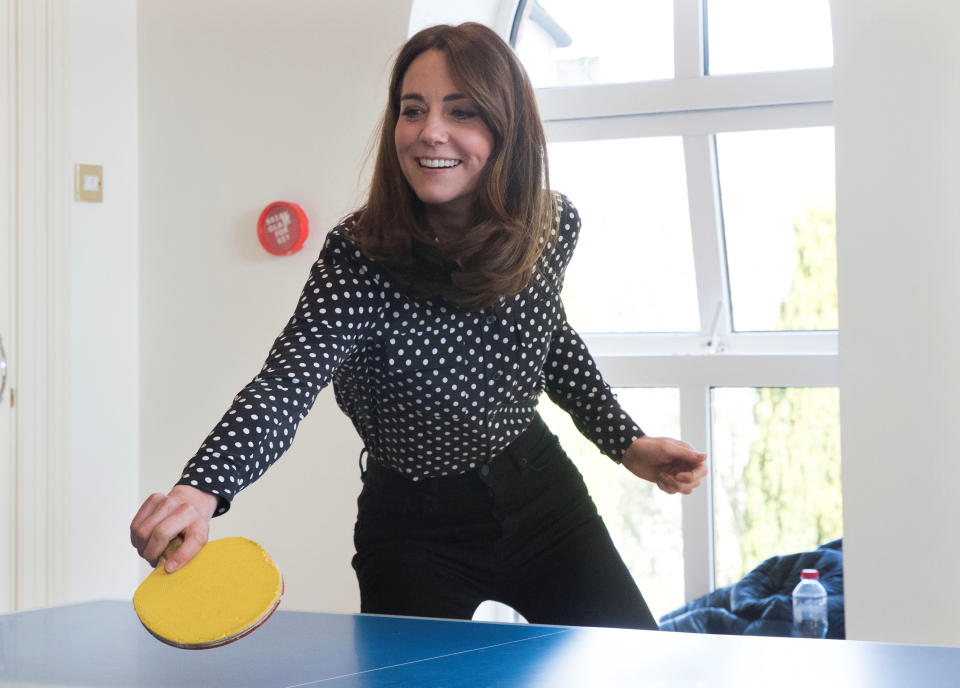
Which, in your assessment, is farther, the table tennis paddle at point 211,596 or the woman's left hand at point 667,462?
the woman's left hand at point 667,462

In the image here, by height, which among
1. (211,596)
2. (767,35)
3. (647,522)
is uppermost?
(767,35)

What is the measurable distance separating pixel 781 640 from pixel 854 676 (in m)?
0.17

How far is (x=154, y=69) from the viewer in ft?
10.9

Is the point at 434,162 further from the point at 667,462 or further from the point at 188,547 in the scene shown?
the point at 188,547

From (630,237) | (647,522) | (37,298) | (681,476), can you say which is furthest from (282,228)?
(681,476)

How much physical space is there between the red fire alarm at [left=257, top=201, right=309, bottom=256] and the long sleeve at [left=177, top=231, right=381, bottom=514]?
1507 millimetres

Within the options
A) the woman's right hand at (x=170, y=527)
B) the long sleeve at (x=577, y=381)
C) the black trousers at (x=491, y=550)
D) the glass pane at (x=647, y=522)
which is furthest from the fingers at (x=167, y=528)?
the glass pane at (x=647, y=522)

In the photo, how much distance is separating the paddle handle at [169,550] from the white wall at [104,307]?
2129 mm

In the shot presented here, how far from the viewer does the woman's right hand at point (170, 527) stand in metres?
1.15

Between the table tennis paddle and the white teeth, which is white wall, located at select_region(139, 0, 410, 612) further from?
the table tennis paddle

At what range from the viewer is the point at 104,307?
3.25 metres

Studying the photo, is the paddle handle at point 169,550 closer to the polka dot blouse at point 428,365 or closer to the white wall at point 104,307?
the polka dot blouse at point 428,365

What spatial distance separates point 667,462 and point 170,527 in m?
0.94

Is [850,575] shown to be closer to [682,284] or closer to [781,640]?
[682,284]
